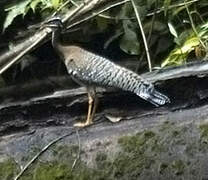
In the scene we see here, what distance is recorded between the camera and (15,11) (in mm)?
3621

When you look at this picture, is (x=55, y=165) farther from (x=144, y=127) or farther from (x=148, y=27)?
(x=148, y=27)

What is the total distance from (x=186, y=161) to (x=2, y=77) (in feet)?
5.41

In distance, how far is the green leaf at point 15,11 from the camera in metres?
3.59

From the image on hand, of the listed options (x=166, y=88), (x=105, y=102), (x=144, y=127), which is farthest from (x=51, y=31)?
(x=144, y=127)

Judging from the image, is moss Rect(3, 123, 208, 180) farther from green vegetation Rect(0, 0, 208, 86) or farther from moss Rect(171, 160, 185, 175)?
green vegetation Rect(0, 0, 208, 86)

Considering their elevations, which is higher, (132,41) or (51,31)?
(51,31)

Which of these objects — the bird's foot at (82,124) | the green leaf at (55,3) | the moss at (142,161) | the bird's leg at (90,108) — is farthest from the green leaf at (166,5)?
the moss at (142,161)

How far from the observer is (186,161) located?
85.8 inches

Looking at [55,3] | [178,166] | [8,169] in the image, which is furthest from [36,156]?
[55,3]

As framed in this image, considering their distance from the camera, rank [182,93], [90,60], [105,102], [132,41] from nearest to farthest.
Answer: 1. [182,93]
2. [105,102]
3. [90,60]
4. [132,41]

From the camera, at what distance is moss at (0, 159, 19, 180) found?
2312 mm

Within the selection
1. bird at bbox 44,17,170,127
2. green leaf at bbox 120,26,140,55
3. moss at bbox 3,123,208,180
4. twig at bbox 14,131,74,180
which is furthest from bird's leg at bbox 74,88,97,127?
green leaf at bbox 120,26,140,55

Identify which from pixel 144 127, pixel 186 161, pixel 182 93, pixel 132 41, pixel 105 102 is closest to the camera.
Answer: pixel 186 161

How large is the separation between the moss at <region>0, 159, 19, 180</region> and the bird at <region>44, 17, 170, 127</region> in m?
0.39
